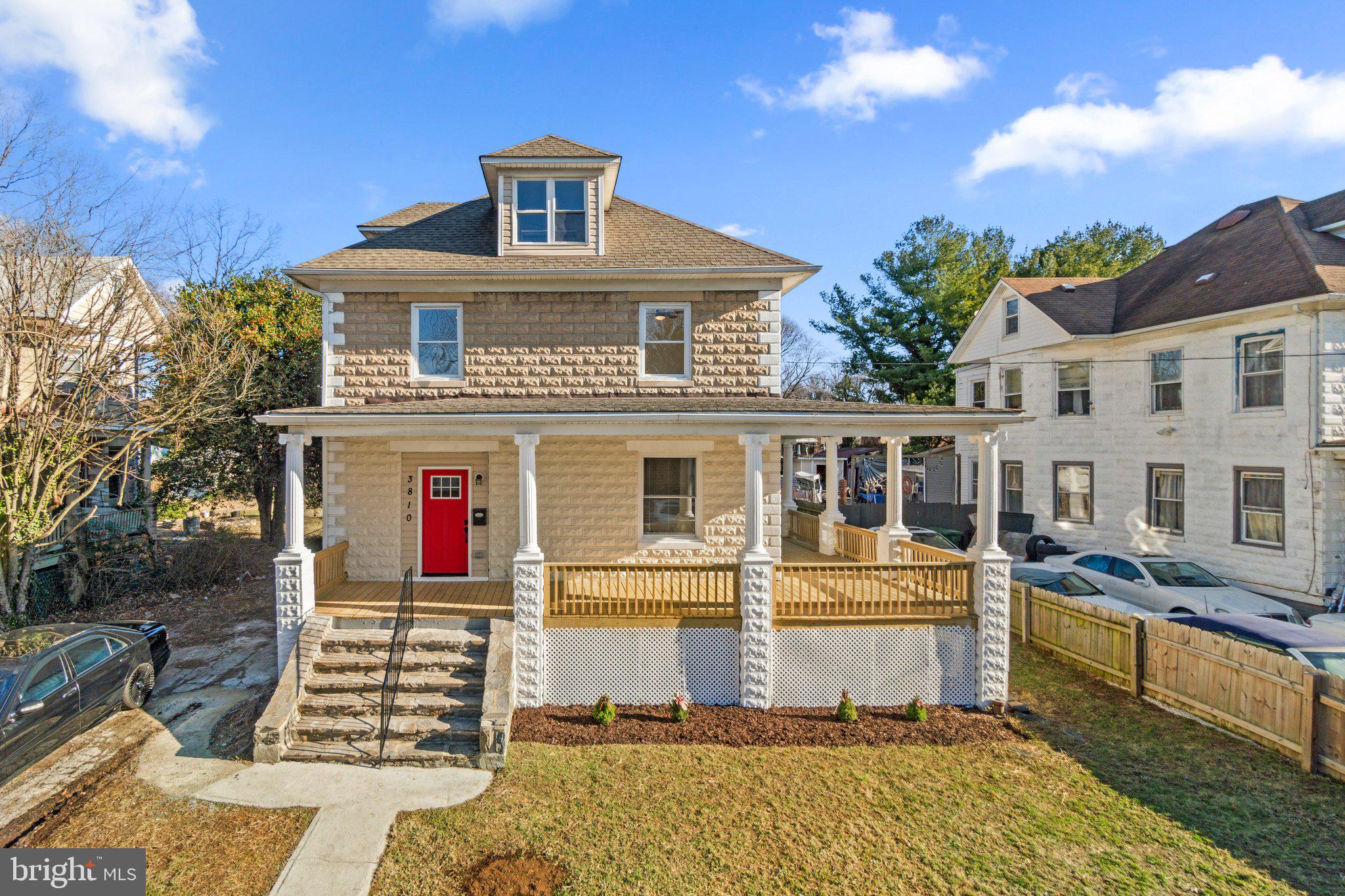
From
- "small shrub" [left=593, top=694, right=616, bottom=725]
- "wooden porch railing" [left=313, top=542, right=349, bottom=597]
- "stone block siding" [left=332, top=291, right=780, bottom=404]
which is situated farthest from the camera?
"stone block siding" [left=332, top=291, right=780, bottom=404]

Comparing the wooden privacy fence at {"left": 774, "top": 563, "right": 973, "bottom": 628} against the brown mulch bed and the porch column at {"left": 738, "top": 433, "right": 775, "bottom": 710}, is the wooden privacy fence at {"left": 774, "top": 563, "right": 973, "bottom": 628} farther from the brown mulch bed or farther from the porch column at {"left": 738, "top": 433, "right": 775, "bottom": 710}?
the brown mulch bed

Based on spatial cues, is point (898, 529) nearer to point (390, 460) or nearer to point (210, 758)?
point (390, 460)

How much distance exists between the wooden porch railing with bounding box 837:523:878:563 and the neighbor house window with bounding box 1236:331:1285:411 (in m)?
9.65

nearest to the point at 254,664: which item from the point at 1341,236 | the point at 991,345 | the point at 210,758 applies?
the point at 210,758

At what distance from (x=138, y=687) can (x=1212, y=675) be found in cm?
1497

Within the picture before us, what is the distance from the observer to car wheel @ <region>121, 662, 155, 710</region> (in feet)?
27.9

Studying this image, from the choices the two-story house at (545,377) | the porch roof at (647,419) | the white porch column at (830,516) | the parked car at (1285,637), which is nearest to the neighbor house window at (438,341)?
the two-story house at (545,377)

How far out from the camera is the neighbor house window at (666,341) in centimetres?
1147

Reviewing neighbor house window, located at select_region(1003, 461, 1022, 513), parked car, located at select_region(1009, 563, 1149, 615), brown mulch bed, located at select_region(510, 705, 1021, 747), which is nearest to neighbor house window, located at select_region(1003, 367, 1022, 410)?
neighbor house window, located at select_region(1003, 461, 1022, 513)

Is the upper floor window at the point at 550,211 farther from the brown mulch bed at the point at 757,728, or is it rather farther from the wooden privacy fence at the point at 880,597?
the brown mulch bed at the point at 757,728

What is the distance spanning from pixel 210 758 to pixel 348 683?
1555 millimetres

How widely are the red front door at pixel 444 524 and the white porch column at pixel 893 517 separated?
7.85 m

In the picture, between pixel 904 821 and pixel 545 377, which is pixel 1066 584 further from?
pixel 545 377

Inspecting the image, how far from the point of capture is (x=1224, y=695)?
834 centimetres
